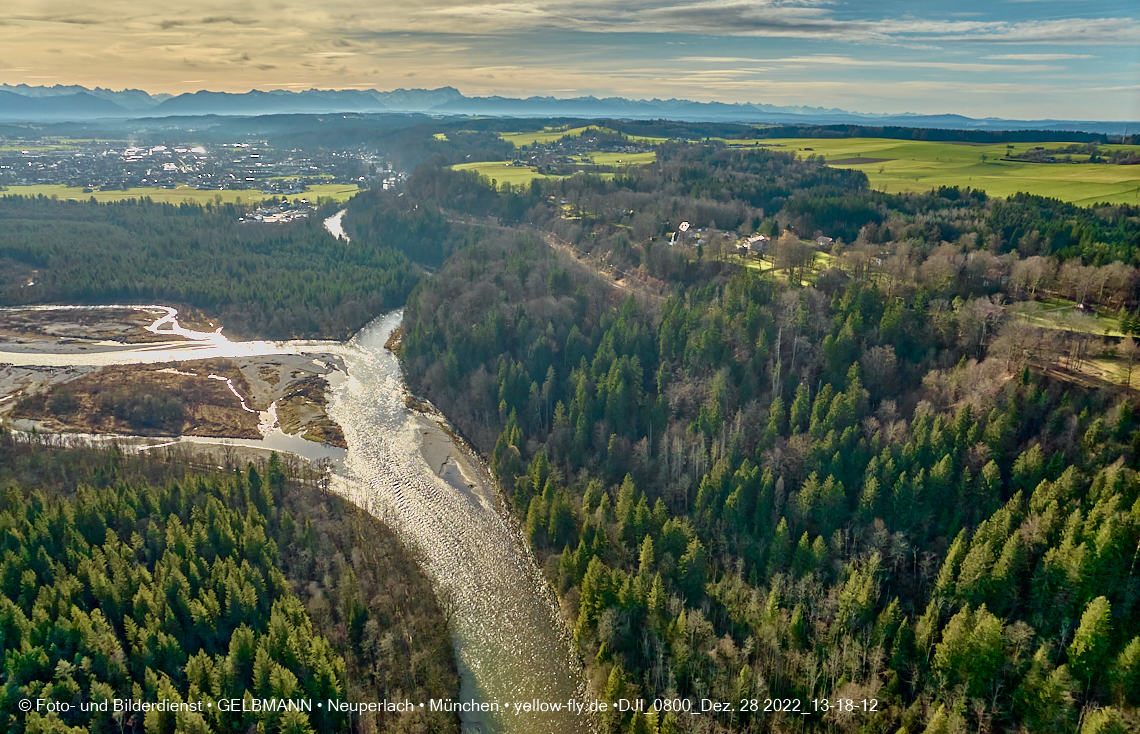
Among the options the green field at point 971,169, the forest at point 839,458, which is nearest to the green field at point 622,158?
the green field at point 971,169

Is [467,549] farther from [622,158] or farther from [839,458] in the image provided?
[622,158]

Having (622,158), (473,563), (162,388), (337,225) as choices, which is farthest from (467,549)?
(337,225)

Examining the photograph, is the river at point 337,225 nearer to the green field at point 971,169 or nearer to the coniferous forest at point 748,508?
the coniferous forest at point 748,508

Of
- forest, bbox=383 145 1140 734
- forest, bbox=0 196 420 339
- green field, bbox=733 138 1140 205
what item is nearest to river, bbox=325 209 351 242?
forest, bbox=0 196 420 339

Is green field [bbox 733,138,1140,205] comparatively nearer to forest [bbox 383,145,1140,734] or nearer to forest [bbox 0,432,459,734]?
forest [bbox 383,145,1140,734]

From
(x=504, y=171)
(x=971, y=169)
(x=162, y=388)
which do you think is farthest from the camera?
(x=504, y=171)

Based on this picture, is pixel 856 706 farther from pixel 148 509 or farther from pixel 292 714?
pixel 148 509
